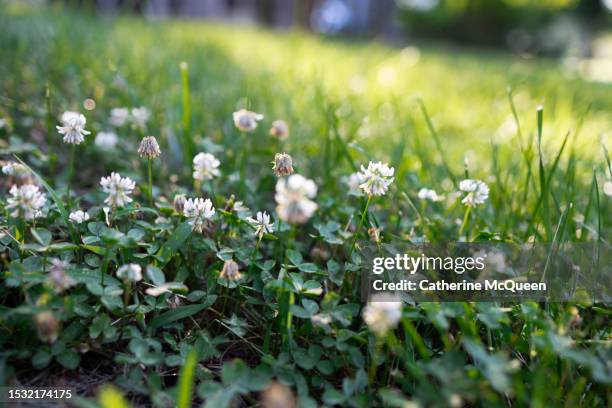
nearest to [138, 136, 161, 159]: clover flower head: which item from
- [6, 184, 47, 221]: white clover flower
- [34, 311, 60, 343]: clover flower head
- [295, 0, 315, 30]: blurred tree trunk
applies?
[6, 184, 47, 221]: white clover flower

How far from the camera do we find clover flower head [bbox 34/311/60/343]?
812 mm

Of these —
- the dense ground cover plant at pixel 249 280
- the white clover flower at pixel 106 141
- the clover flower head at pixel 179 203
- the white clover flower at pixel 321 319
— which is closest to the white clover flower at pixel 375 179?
the dense ground cover plant at pixel 249 280

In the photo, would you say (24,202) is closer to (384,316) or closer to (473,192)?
(384,316)

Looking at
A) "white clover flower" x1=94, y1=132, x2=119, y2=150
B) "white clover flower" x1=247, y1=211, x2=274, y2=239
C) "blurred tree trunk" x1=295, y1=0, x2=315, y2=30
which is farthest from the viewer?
"blurred tree trunk" x1=295, y1=0, x2=315, y2=30

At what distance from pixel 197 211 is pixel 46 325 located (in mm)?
368

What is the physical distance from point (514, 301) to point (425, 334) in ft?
0.65

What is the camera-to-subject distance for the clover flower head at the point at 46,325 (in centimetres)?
81

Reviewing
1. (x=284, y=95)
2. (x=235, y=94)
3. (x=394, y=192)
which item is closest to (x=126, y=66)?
(x=235, y=94)

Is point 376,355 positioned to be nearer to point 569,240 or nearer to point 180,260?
point 180,260

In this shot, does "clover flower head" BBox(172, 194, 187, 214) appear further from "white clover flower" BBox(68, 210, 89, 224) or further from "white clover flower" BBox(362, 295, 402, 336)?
"white clover flower" BBox(362, 295, 402, 336)

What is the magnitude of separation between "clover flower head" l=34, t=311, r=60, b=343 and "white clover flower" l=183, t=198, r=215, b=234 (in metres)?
0.34

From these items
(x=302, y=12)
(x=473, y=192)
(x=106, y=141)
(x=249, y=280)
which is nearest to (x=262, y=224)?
(x=249, y=280)

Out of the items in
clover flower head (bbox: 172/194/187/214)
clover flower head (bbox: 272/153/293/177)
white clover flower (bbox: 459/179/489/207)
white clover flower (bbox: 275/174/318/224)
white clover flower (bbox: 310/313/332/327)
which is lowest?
white clover flower (bbox: 310/313/332/327)

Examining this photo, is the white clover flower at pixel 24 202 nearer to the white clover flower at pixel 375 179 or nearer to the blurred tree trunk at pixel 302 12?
the white clover flower at pixel 375 179
